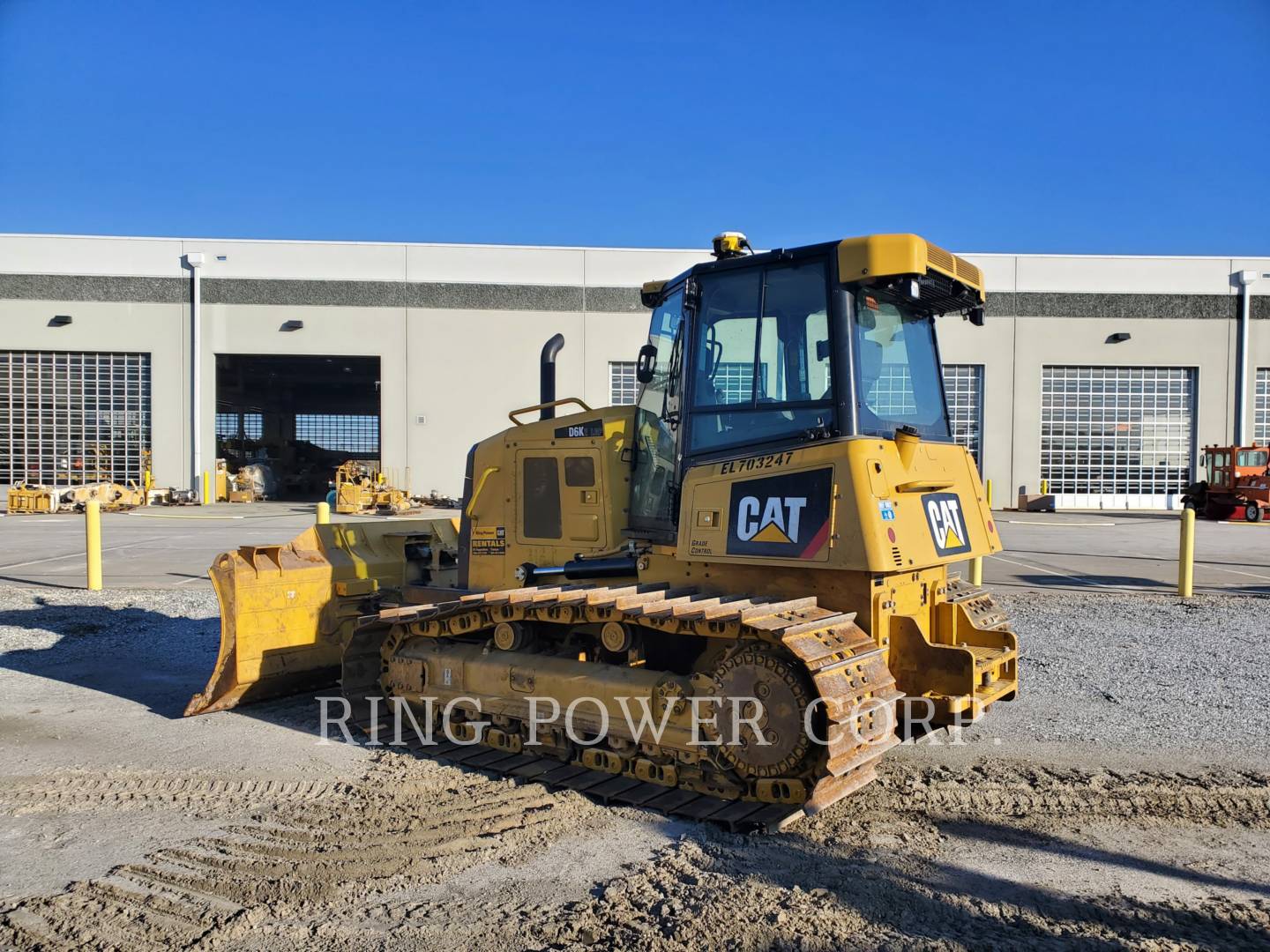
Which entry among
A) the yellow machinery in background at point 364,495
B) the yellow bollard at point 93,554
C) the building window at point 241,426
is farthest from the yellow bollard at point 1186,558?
the building window at point 241,426

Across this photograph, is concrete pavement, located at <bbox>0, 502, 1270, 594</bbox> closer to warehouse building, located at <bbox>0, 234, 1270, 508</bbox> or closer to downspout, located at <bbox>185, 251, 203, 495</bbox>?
downspout, located at <bbox>185, 251, 203, 495</bbox>

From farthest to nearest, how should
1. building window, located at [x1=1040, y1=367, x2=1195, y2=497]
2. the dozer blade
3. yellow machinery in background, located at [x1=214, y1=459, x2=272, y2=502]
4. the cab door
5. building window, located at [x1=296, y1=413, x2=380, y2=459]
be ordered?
1. building window, located at [x1=296, y1=413, x2=380, y2=459]
2. building window, located at [x1=1040, y1=367, x2=1195, y2=497]
3. yellow machinery in background, located at [x1=214, y1=459, x2=272, y2=502]
4. the dozer blade
5. the cab door

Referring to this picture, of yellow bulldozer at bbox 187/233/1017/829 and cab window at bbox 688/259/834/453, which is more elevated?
cab window at bbox 688/259/834/453

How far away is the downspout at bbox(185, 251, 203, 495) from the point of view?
31531 millimetres

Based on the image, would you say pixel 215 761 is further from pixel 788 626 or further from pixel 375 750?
pixel 788 626

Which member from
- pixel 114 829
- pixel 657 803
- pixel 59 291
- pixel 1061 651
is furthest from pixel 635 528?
pixel 59 291

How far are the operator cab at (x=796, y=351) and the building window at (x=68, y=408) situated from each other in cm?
3185

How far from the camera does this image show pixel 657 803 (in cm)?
483

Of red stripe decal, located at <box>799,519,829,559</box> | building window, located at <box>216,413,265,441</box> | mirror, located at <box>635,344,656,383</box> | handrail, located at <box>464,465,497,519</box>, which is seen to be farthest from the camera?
building window, located at <box>216,413,265,441</box>

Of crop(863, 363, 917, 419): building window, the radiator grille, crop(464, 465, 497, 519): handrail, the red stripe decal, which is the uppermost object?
the radiator grille

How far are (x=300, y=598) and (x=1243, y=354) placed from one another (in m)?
36.2

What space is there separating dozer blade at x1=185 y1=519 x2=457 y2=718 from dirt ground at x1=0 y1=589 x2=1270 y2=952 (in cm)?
34

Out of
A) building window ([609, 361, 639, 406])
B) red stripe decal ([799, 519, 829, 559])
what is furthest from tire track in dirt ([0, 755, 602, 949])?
building window ([609, 361, 639, 406])

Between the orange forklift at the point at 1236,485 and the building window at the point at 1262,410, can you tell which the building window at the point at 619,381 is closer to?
the orange forklift at the point at 1236,485
